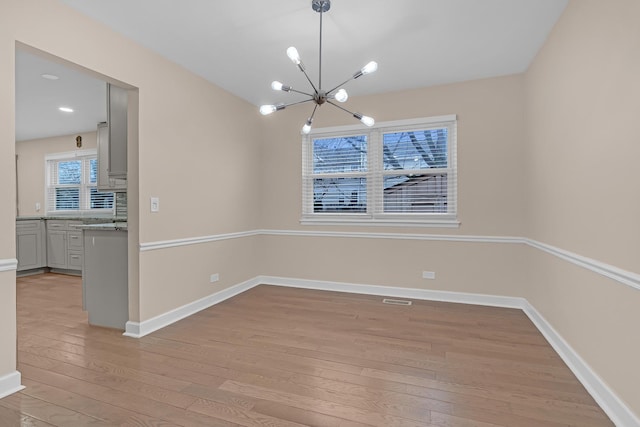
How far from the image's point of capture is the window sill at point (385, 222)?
3901 millimetres

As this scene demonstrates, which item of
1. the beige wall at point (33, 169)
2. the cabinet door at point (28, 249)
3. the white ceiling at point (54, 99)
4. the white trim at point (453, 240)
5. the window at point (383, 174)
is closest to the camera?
the white trim at point (453, 240)

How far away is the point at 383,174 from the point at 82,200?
19.8ft

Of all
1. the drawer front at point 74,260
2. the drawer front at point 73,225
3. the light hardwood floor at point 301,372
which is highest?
the drawer front at point 73,225

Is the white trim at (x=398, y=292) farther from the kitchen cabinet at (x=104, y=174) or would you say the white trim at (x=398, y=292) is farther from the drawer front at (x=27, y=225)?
the drawer front at (x=27, y=225)

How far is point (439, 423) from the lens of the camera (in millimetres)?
1717

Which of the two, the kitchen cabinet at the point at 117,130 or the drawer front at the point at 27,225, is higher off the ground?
the kitchen cabinet at the point at 117,130

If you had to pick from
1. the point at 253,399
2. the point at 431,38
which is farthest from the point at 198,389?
the point at 431,38

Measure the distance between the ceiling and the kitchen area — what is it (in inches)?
31.6

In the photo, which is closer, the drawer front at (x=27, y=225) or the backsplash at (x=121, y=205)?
the backsplash at (x=121, y=205)

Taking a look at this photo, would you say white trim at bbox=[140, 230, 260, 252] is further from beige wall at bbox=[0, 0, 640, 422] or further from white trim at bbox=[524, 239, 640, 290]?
white trim at bbox=[524, 239, 640, 290]

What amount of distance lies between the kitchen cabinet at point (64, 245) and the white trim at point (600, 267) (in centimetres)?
678

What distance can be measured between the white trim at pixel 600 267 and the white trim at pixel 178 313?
3537mm

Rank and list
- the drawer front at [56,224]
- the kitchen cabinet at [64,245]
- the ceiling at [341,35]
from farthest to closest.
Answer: the drawer front at [56,224] < the kitchen cabinet at [64,245] < the ceiling at [341,35]

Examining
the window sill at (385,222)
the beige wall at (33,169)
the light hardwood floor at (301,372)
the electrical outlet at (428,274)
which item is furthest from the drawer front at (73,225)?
the electrical outlet at (428,274)
